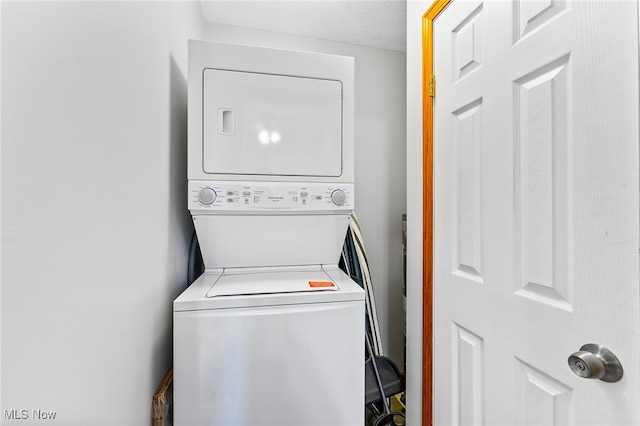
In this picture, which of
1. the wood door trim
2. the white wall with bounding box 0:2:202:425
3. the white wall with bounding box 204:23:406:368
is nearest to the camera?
the white wall with bounding box 0:2:202:425

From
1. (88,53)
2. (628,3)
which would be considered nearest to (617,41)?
(628,3)

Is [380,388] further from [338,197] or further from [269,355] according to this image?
[338,197]

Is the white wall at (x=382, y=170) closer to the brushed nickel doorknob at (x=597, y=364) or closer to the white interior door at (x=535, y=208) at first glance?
the white interior door at (x=535, y=208)

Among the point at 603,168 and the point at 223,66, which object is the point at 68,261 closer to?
the point at 223,66

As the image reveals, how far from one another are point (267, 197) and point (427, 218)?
2.57ft

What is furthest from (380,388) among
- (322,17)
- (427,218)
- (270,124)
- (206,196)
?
(322,17)

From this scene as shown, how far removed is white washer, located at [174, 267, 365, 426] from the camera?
106 cm

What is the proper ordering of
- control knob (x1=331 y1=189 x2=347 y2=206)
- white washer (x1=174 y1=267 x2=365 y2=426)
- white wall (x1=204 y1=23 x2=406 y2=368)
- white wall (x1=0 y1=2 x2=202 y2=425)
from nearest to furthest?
white wall (x1=0 y1=2 x2=202 y2=425) < white washer (x1=174 y1=267 x2=365 y2=426) < control knob (x1=331 y1=189 x2=347 y2=206) < white wall (x1=204 y1=23 x2=406 y2=368)

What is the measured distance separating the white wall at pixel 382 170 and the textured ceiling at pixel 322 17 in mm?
149

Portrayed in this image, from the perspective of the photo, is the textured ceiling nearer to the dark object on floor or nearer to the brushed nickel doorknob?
the brushed nickel doorknob

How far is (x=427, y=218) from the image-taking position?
4.20ft

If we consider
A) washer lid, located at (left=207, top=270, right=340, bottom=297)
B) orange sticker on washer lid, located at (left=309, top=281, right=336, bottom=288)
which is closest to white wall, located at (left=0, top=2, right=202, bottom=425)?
washer lid, located at (left=207, top=270, right=340, bottom=297)

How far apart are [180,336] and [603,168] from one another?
139 cm

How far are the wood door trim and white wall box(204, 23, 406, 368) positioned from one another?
3.20ft
